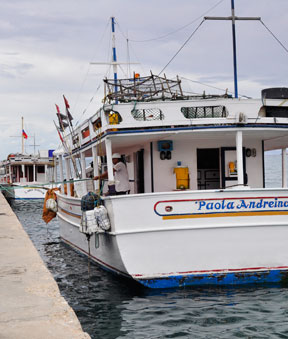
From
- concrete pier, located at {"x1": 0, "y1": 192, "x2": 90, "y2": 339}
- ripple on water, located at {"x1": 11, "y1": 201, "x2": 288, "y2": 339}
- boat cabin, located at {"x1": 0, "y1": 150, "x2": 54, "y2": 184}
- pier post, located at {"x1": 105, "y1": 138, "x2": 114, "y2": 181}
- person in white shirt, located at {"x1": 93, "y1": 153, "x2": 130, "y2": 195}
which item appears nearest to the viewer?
concrete pier, located at {"x1": 0, "y1": 192, "x2": 90, "y2": 339}

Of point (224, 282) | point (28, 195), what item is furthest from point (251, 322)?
point (28, 195)

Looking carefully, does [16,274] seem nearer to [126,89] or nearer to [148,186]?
[148,186]

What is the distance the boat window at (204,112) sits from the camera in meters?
9.48

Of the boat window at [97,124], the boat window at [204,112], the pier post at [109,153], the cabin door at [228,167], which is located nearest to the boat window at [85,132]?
the boat window at [97,124]

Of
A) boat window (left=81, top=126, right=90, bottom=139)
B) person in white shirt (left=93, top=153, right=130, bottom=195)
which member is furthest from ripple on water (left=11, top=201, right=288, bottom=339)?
boat window (left=81, top=126, right=90, bottom=139)

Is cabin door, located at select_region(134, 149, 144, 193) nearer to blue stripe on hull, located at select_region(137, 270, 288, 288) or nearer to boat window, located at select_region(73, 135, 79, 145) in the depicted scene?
boat window, located at select_region(73, 135, 79, 145)

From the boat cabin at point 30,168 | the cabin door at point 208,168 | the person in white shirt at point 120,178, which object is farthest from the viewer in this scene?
the boat cabin at point 30,168

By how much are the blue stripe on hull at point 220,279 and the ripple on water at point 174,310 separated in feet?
0.37

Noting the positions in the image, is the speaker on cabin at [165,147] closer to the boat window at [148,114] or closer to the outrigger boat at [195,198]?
the outrigger boat at [195,198]

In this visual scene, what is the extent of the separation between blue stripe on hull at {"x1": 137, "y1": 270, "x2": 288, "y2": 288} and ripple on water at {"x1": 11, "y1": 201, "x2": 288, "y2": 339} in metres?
0.11

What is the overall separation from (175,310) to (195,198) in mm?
1777

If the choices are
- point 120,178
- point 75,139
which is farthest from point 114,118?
point 75,139

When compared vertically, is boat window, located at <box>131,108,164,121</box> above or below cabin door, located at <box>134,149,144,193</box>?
above

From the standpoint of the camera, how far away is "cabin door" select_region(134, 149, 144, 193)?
11.1 metres
